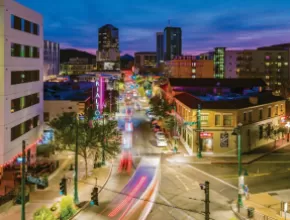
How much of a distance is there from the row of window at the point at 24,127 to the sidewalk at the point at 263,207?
66.2 ft

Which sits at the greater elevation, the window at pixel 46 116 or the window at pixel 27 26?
the window at pixel 27 26

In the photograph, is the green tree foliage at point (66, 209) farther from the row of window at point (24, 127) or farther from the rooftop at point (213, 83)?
Result: the rooftop at point (213, 83)

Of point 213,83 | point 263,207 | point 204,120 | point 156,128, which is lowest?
point 263,207

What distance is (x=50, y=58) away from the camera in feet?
502

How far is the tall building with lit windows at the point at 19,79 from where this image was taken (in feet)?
106

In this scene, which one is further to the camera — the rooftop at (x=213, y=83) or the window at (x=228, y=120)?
the rooftop at (x=213, y=83)

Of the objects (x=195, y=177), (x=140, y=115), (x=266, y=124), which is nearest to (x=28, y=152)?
(x=195, y=177)

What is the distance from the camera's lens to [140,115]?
305ft

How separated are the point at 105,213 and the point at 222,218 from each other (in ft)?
27.0

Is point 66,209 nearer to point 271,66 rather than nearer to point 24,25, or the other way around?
point 24,25

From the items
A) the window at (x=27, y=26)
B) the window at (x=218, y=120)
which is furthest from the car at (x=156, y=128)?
the window at (x=27, y=26)

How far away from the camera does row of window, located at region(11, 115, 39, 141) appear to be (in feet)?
115

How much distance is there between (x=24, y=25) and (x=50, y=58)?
118558 mm

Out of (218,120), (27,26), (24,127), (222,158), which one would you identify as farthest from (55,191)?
(218,120)
